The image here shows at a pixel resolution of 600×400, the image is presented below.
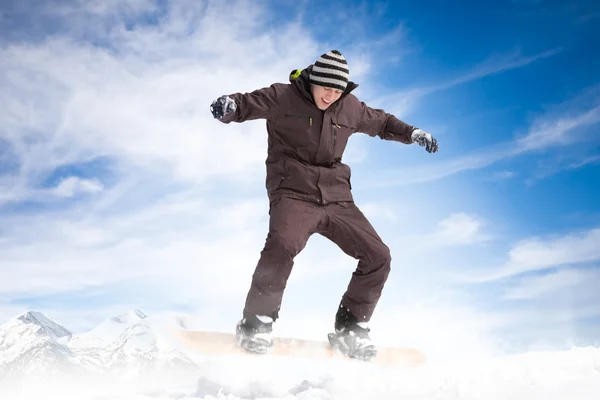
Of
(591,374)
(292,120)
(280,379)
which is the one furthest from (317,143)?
(591,374)

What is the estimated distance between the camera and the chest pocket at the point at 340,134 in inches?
217

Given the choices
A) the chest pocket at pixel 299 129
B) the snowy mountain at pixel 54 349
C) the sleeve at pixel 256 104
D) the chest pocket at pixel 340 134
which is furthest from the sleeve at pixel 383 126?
the snowy mountain at pixel 54 349

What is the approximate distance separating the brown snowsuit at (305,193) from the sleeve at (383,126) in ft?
0.42

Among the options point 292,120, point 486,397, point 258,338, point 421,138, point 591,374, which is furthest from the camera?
point 421,138

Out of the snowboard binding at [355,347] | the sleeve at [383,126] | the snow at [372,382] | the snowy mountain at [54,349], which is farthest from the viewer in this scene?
the snowy mountain at [54,349]

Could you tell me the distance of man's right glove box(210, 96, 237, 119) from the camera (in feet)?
16.1

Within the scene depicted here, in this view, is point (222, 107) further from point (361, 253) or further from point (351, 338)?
point (351, 338)

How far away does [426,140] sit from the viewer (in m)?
5.88

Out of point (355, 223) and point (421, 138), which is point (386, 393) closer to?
point (355, 223)

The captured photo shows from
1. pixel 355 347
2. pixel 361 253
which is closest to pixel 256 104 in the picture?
pixel 361 253

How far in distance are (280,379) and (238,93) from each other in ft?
A: 8.04

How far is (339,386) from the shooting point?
4.58m

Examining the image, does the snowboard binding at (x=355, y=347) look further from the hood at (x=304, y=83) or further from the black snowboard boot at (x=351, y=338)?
the hood at (x=304, y=83)

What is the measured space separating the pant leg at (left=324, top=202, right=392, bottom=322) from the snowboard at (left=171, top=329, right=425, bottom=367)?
474 millimetres
